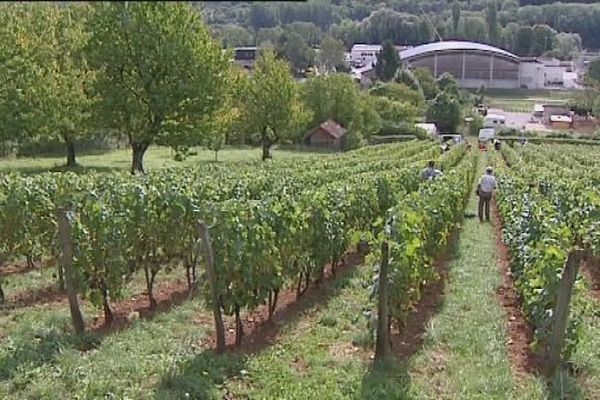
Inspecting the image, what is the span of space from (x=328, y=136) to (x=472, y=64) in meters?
80.6

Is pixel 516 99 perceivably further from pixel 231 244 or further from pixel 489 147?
pixel 231 244

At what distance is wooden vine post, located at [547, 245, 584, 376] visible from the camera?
689cm

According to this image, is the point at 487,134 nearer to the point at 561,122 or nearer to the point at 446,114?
the point at 446,114

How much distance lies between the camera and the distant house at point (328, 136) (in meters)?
60.1

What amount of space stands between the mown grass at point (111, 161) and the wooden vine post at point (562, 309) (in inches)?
982

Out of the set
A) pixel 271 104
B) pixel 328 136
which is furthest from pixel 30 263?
pixel 328 136

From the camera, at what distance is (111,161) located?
39.7m

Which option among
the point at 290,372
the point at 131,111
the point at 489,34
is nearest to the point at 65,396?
the point at 290,372

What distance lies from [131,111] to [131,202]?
804 inches

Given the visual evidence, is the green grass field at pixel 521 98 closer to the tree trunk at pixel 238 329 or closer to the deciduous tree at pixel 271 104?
the deciduous tree at pixel 271 104

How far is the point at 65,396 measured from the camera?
6.21 metres

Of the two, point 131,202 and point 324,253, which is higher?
point 131,202

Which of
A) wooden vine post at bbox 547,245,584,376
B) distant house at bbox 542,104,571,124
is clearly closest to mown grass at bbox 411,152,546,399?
wooden vine post at bbox 547,245,584,376

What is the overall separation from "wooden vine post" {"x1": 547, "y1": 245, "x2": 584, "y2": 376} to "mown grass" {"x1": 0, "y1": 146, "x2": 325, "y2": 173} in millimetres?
24931
